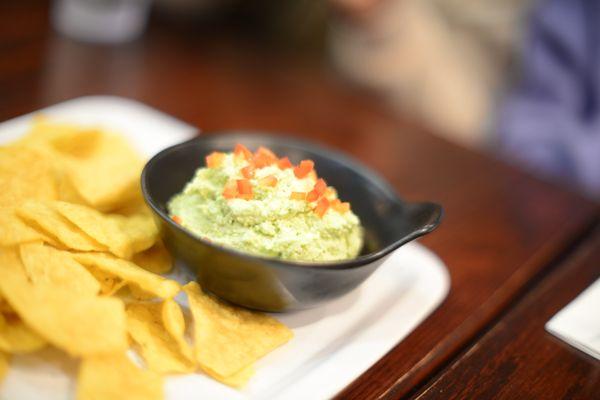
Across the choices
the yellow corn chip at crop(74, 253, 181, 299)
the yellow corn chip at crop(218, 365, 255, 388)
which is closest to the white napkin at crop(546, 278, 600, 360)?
the yellow corn chip at crop(218, 365, 255, 388)

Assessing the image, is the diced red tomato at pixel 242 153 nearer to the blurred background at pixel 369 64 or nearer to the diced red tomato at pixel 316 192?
the diced red tomato at pixel 316 192

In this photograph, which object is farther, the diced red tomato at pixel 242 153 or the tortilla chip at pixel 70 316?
the diced red tomato at pixel 242 153

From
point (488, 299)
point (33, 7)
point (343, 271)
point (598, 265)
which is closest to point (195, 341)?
point (343, 271)

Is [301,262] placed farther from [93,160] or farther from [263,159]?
[93,160]

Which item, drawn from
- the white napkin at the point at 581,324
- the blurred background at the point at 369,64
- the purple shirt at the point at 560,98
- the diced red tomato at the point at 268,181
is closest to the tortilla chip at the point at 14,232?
the diced red tomato at the point at 268,181

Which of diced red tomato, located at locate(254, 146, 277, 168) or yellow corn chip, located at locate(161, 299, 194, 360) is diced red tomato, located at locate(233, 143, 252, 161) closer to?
diced red tomato, located at locate(254, 146, 277, 168)

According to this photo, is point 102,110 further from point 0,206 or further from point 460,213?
point 460,213
